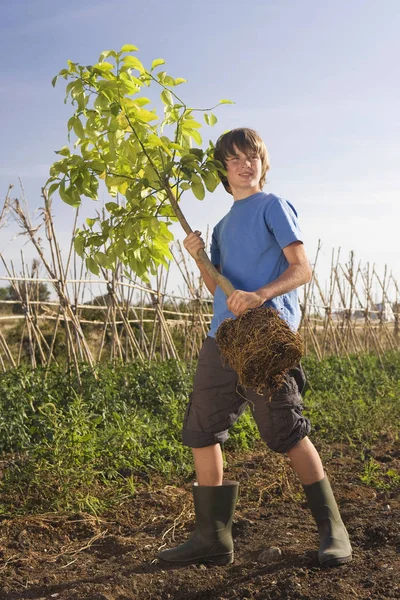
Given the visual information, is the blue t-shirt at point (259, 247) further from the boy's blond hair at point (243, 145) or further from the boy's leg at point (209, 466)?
the boy's leg at point (209, 466)

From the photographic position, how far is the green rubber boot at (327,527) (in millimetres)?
2227

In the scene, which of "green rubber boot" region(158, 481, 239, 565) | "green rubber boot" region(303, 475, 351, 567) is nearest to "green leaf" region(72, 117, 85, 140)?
"green rubber boot" region(158, 481, 239, 565)

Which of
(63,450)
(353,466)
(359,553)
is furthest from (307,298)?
(359,553)

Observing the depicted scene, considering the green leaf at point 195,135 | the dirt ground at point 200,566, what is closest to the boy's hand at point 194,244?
the green leaf at point 195,135

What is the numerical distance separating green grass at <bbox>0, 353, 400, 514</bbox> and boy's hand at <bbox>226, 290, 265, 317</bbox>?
137 centimetres

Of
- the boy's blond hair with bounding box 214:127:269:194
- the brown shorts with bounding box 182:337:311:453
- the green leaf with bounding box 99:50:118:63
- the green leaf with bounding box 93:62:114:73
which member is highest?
the green leaf with bounding box 99:50:118:63

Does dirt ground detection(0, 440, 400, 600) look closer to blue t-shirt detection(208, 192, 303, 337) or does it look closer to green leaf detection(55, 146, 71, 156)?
blue t-shirt detection(208, 192, 303, 337)

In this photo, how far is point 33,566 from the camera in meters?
2.50

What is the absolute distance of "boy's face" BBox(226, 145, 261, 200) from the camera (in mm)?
2426

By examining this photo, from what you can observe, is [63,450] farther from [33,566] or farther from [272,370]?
[272,370]

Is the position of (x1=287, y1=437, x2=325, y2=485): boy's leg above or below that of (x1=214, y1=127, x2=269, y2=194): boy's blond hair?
below

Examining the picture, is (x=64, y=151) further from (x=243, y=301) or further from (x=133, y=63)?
(x=243, y=301)

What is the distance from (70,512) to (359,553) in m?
1.31

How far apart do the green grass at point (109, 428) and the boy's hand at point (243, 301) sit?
1374 millimetres
